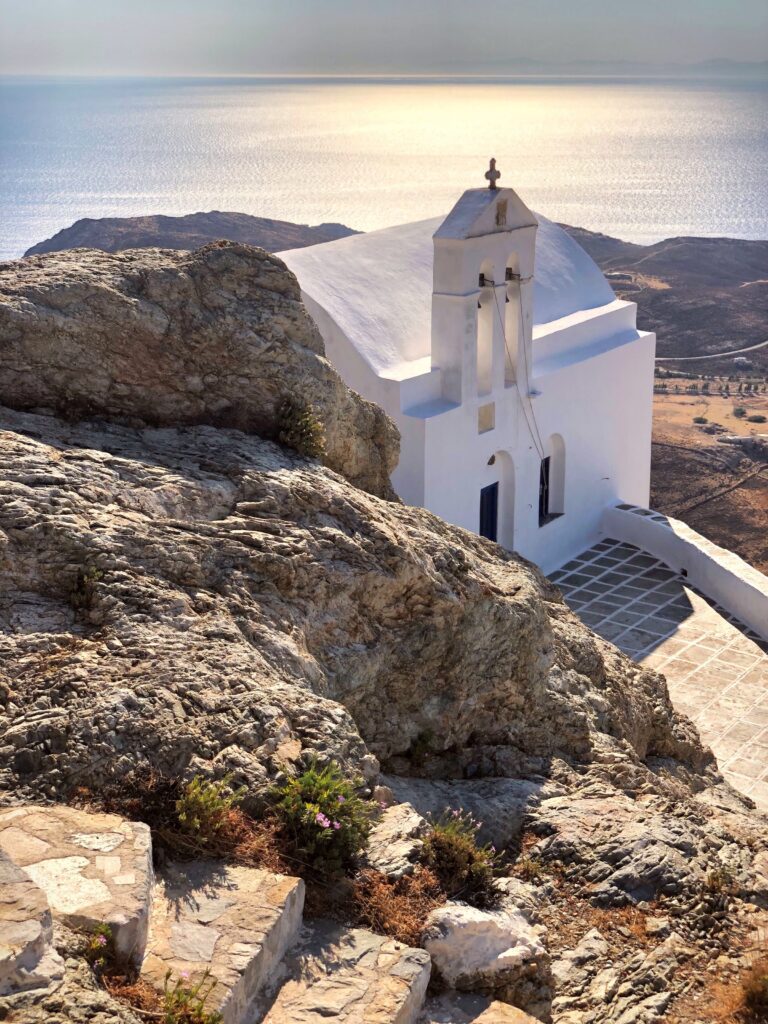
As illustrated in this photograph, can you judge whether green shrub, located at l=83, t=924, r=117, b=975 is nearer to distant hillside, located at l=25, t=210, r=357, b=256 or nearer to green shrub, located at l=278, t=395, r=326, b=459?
green shrub, located at l=278, t=395, r=326, b=459

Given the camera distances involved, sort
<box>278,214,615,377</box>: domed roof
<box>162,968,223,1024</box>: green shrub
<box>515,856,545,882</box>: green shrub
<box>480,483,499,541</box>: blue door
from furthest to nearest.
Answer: <box>480,483,499,541</box>: blue door, <box>278,214,615,377</box>: domed roof, <box>515,856,545,882</box>: green shrub, <box>162,968,223,1024</box>: green shrub

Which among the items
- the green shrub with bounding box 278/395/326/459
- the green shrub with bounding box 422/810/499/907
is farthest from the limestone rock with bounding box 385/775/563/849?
the green shrub with bounding box 278/395/326/459

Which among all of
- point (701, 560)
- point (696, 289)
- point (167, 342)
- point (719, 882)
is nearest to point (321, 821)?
point (719, 882)

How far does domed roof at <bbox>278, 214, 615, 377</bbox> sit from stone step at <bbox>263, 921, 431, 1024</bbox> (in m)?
11.7

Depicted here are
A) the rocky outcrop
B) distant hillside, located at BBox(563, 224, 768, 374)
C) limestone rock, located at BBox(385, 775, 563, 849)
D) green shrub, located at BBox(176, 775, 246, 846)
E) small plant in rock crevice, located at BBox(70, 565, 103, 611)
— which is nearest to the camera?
green shrub, located at BBox(176, 775, 246, 846)

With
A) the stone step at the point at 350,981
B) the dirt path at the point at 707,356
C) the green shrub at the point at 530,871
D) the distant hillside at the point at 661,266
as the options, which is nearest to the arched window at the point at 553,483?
the green shrub at the point at 530,871

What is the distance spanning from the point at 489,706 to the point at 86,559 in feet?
9.13

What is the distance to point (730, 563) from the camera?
687 inches

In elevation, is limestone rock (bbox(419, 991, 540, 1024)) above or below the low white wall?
above

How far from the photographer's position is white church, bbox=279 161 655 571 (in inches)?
625

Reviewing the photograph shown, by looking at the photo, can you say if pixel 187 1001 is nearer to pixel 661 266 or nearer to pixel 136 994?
pixel 136 994

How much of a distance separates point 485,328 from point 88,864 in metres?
13.4

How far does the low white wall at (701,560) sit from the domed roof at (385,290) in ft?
12.2

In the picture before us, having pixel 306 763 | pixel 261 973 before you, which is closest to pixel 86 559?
pixel 306 763
